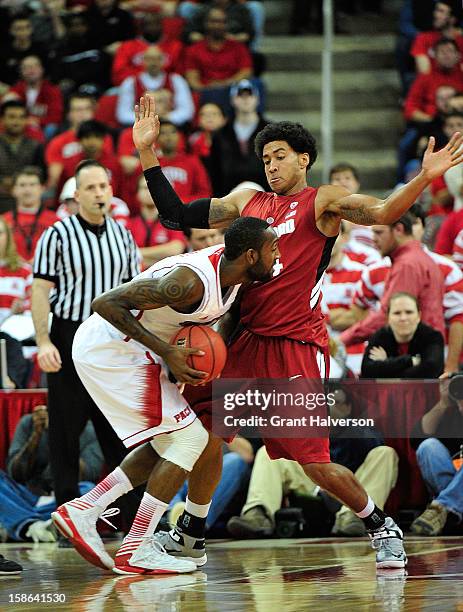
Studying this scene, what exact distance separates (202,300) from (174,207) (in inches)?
29.4

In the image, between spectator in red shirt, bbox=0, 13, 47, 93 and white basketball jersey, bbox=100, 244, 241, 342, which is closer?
white basketball jersey, bbox=100, 244, 241, 342

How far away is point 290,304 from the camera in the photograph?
19.5 feet

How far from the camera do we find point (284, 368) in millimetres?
5922

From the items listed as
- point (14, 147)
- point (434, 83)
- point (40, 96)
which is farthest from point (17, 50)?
point (434, 83)

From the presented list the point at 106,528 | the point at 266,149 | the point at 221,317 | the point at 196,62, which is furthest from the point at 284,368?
the point at 196,62

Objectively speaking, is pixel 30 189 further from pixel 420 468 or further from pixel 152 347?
pixel 152 347

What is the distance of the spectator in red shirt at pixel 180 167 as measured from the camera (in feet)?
37.3

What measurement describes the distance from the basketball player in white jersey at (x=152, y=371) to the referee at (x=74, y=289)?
140cm

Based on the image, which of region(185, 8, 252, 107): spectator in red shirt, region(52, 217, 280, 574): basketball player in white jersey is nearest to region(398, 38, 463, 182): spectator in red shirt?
region(185, 8, 252, 107): spectator in red shirt

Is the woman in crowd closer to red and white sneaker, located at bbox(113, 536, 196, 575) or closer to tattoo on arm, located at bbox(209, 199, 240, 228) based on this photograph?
tattoo on arm, located at bbox(209, 199, 240, 228)

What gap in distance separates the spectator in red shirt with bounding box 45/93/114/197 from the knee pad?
20.5ft

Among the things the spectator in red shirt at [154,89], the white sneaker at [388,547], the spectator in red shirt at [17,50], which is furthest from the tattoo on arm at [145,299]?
the spectator in red shirt at [17,50]

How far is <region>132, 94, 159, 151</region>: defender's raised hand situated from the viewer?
6.19 m

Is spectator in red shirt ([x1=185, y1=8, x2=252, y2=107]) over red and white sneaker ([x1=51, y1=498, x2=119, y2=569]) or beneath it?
over
